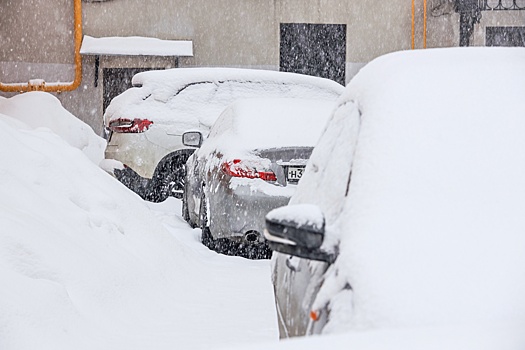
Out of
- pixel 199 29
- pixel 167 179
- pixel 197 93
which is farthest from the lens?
pixel 199 29

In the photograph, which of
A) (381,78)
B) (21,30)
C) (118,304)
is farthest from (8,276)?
(21,30)

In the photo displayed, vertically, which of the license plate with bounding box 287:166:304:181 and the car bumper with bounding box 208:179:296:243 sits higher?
the license plate with bounding box 287:166:304:181

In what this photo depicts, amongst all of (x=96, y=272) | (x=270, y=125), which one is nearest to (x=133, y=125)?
(x=270, y=125)

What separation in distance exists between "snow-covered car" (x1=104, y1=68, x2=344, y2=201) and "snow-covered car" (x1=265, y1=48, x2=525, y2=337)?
7.20m

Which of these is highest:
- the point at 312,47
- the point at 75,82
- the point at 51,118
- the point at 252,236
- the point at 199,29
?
the point at 199,29

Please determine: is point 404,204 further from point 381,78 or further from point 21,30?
point 21,30

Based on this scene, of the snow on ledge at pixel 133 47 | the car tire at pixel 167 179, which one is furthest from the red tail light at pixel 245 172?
the snow on ledge at pixel 133 47

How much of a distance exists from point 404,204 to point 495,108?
56cm

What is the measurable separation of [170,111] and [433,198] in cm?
826

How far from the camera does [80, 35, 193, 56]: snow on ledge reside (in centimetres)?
1745

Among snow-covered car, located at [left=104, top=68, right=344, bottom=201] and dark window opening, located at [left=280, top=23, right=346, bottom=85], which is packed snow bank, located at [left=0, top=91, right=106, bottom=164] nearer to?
snow-covered car, located at [left=104, top=68, right=344, bottom=201]

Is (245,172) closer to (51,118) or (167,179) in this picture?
(167,179)

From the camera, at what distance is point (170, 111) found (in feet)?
35.9

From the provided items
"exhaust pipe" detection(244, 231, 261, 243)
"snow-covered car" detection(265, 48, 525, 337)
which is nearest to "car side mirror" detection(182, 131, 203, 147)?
"exhaust pipe" detection(244, 231, 261, 243)
